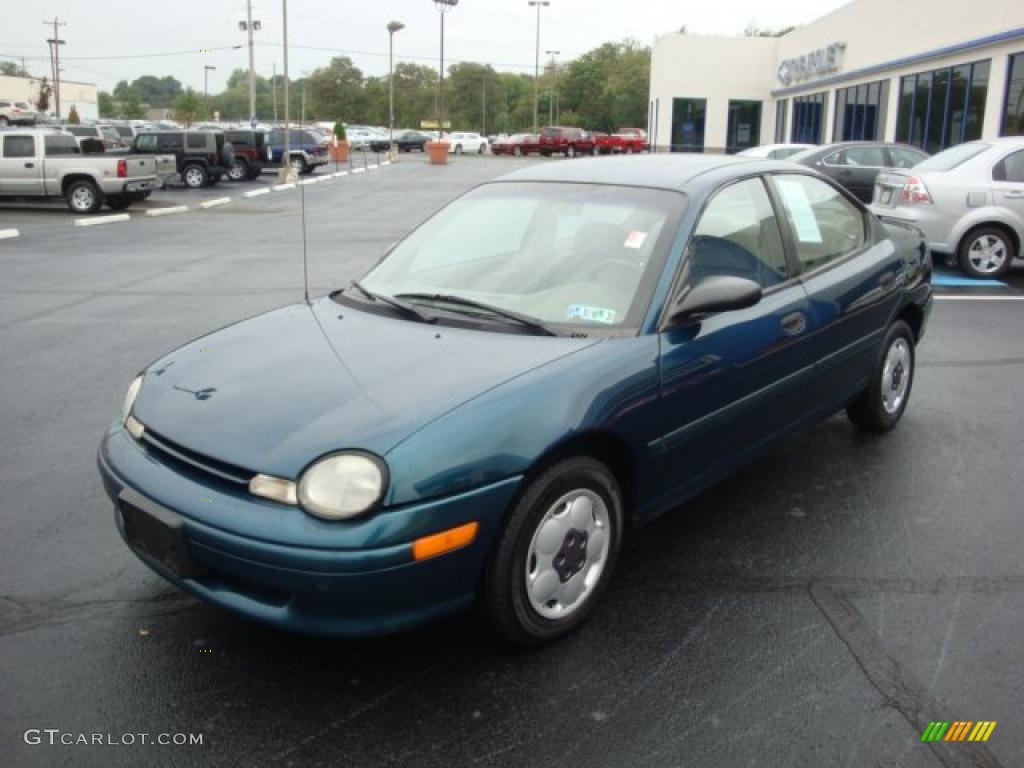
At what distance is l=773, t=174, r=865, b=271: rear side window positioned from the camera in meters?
4.37

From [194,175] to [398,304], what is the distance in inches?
1034

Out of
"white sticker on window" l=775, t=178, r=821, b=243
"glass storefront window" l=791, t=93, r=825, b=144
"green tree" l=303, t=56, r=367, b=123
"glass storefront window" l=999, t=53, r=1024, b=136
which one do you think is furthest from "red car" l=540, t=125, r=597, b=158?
"green tree" l=303, t=56, r=367, b=123

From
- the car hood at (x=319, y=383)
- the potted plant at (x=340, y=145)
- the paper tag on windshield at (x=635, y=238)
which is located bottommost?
the car hood at (x=319, y=383)

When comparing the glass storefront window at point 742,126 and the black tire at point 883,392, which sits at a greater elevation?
the glass storefront window at point 742,126

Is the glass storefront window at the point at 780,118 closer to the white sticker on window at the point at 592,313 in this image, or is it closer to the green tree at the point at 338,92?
the white sticker on window at the point at 592,313

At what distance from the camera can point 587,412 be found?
3.04m

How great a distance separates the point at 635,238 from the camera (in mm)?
3697

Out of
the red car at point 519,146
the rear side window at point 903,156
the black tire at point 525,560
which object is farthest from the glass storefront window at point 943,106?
the red car at point 519,146

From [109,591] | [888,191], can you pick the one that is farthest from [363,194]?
[109,591]

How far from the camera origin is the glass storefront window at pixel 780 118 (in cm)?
4359

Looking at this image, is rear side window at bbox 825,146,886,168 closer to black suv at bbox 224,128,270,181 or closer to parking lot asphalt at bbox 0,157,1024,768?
parking lot asphalt at bbox 0,157,1024,768

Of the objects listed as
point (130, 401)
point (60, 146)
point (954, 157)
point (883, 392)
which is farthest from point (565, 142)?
point (130, 401)

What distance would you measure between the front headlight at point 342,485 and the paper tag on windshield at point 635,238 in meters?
1.52

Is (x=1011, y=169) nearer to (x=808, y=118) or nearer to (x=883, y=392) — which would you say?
(x=883, y=392)
